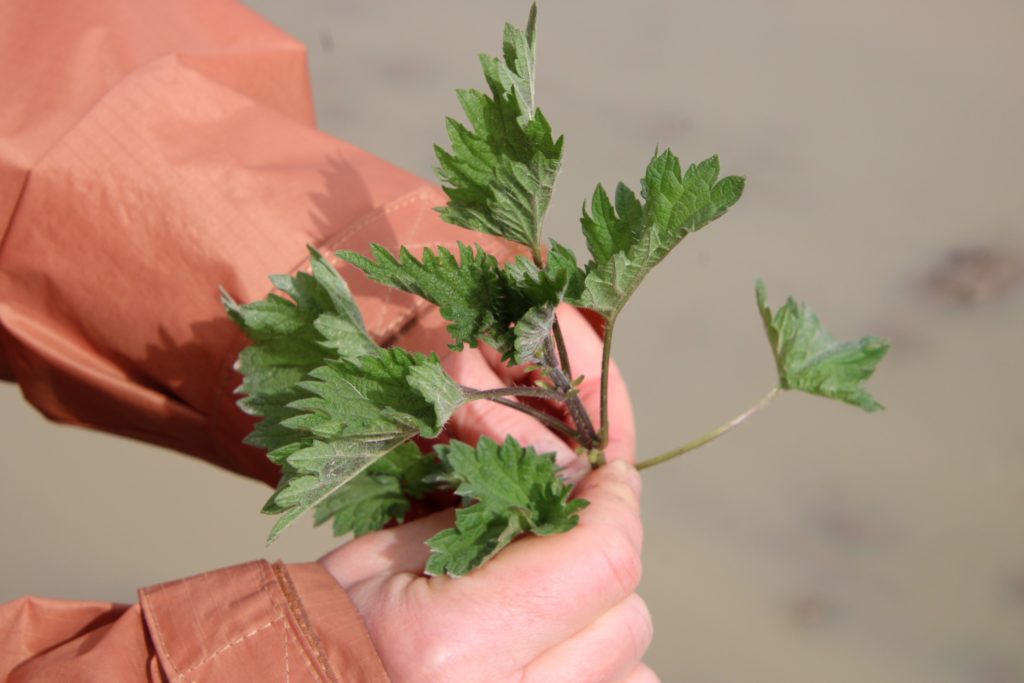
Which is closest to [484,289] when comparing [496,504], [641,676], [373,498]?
[496,504]

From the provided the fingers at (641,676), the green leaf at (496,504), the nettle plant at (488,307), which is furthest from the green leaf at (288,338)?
the fingers at (641,676)

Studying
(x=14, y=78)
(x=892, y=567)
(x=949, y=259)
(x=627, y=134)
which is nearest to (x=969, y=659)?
(x=892, y=567)

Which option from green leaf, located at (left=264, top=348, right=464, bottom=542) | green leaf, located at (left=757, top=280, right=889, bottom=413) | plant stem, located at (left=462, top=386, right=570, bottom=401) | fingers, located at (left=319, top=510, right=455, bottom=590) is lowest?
fingers, located at (left=319, top=510, right=455, bottom=590)

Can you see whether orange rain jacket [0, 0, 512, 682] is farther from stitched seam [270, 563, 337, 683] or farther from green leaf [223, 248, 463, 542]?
green leaf [223, 248, 463, 542]

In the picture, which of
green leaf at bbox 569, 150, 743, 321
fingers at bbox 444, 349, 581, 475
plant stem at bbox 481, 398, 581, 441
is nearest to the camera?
green leaf at bbox 569, 150, 743, 321

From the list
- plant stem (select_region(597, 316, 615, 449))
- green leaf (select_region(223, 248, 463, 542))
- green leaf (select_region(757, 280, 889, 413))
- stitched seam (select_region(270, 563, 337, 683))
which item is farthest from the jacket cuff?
green leaf (select_region(757, 280, 889, 413))

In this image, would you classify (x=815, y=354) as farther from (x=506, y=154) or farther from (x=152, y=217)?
(x=152, y=217)

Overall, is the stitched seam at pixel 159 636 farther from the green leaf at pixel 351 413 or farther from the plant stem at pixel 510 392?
the plant stem at pixel 510 392
